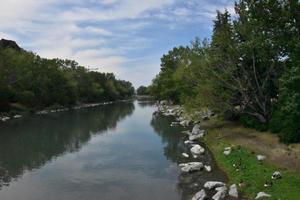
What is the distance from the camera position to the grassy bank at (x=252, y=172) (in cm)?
1911

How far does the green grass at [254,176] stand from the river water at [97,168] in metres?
0.92

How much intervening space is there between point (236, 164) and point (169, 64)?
281 feet

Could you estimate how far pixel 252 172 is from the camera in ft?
75.5

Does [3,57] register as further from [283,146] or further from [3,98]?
[283,146]

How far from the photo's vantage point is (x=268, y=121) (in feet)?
125

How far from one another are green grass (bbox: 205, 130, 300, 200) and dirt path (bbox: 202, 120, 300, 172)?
945 mm

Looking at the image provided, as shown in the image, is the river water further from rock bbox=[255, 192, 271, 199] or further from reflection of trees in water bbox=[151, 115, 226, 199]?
rock bbox=[255, 192, 271, 199]

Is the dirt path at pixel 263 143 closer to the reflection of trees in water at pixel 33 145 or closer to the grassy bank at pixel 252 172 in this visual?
the grassy bank at pixel 252 172

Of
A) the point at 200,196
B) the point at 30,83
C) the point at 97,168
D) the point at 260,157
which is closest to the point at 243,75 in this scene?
the point at 260,157

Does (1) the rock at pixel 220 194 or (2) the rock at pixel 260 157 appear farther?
(2) the rock at pixel 260 157

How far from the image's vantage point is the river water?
74.1 ft

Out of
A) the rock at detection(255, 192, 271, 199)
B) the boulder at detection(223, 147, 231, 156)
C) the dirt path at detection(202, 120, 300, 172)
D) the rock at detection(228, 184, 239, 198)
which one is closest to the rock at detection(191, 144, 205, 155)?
the boulder at detection(223, 147, 231, 156)

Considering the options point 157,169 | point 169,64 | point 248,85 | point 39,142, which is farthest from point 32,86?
point 157,169

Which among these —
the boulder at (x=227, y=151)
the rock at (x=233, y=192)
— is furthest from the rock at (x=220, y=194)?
the boulder at (x=227, y=151)
